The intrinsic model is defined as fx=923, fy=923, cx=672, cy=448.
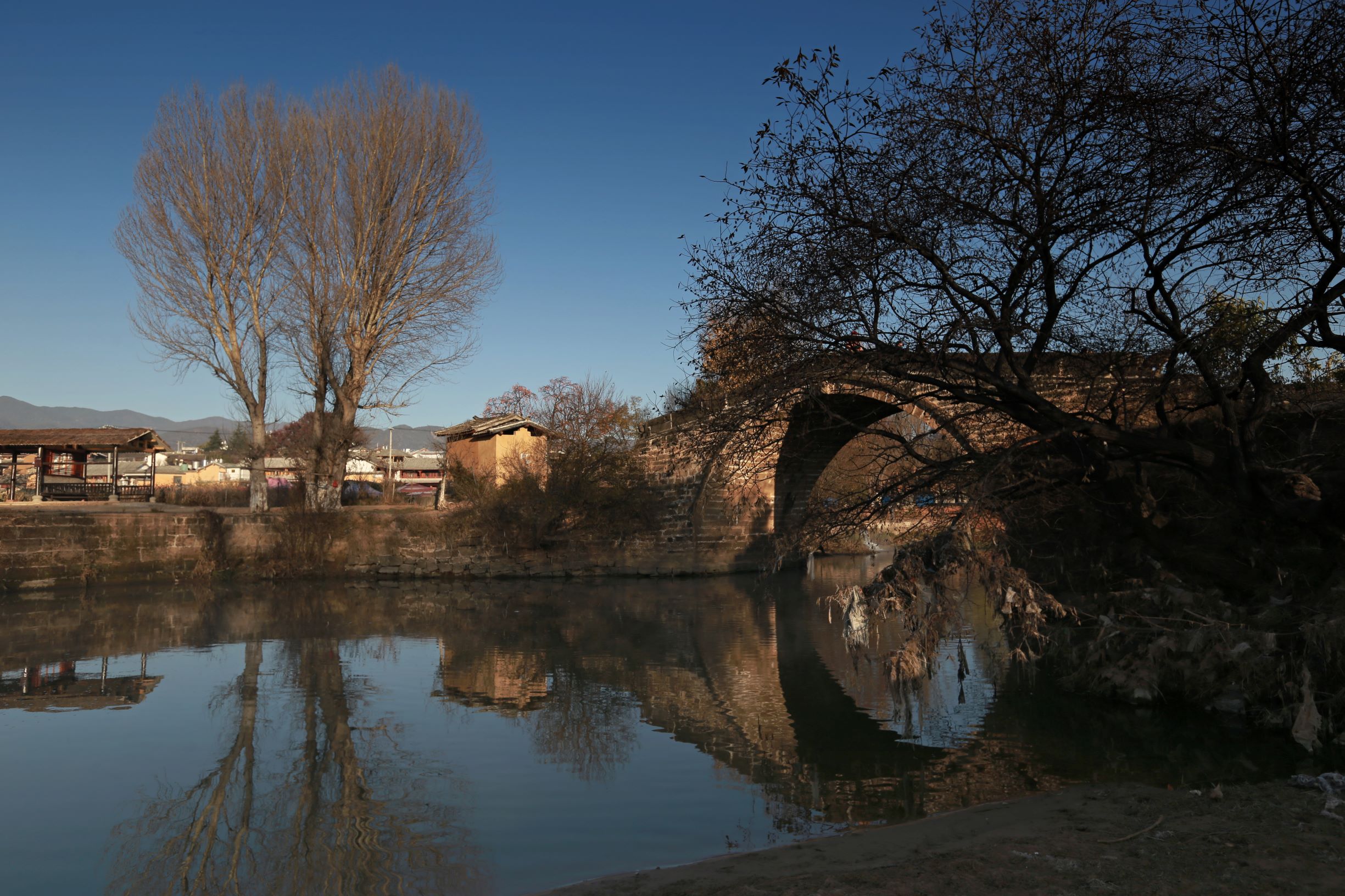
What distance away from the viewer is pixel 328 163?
20125 millimetres

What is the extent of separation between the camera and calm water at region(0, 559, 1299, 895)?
4.16 meters

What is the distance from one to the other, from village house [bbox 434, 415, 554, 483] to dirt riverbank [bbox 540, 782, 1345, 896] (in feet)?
66.1

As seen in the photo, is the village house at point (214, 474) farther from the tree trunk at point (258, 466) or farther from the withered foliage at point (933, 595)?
the withered foliage at point (933, 595)

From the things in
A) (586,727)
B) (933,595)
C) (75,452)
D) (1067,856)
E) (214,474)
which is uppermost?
(75,452)

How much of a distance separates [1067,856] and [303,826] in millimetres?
3449

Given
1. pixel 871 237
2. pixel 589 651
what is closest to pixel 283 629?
pixel 589 651

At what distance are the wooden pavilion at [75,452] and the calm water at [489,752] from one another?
37.2 ft

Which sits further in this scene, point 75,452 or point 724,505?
point 75,452

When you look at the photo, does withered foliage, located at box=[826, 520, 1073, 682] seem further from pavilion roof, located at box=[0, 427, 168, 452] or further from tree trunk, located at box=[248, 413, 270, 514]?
pavilion roof, located at box=[0, 427, 168, 452]

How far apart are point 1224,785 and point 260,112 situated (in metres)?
21.1

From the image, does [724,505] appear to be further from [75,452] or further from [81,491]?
[75,452]

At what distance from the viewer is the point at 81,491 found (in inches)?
857

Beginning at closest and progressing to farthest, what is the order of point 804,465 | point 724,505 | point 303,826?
point 303,826 → point 724,505 → point 804,465

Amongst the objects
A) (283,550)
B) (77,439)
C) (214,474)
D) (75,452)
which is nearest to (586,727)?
(283,550)
